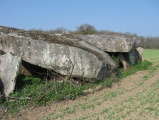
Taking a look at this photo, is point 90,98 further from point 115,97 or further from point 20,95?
point 20,95

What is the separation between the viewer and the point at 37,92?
8.13 meters

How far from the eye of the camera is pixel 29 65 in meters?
10.0

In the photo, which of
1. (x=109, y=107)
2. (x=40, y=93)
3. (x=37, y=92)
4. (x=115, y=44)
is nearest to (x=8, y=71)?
(x=37, y=92)

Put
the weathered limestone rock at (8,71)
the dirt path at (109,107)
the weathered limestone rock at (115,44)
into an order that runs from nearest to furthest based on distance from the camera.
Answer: the dirt path at (109,107)
the weathered limestone rock at (8,71)
the weathered limestone rock at (115,44)

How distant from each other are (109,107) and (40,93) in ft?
6.42

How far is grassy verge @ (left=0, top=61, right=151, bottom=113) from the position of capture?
753 cm

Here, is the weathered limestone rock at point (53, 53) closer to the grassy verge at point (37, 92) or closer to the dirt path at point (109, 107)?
the grassy verge at point (37, 92)

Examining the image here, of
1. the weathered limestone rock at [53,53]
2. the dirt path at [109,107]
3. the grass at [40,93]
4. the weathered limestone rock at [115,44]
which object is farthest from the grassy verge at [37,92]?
the weathered limestone rock at [115,44]

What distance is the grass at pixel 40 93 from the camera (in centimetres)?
750

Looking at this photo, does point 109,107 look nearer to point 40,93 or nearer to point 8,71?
point 40,93

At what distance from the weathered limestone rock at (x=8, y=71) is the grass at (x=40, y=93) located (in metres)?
0.24

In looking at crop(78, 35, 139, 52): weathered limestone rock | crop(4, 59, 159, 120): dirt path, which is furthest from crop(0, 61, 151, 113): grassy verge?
crop(78, 35, 139, 52): weathered limestone rock

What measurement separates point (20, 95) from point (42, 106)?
0.74 m

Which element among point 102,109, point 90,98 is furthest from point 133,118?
point 90,98
